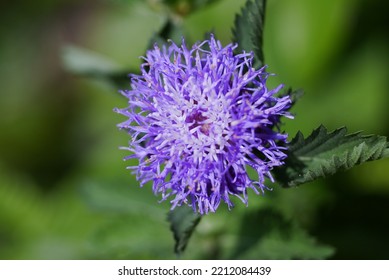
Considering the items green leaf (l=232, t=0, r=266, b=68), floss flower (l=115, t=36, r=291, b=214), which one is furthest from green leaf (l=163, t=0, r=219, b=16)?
floss flower (l=115, t=36, r=291, b=214)

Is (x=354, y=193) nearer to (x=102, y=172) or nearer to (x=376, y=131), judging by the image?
(x=376, y=131)

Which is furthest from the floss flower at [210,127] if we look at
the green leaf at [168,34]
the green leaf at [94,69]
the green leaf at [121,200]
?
the green leaf at [121,200]

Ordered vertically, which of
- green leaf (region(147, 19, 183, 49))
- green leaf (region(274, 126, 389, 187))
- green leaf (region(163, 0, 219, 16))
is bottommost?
green leaf (region(274, 126, 389, 187))

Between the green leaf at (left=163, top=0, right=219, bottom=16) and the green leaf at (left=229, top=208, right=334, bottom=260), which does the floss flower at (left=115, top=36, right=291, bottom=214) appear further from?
the green leaf at (left=163, top=0, right=219, bottom=16)

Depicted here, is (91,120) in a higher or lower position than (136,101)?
higher

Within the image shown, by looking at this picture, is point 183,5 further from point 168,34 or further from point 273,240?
point 273,240

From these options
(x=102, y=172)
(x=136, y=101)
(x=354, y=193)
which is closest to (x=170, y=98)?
(x=136, y=101)
